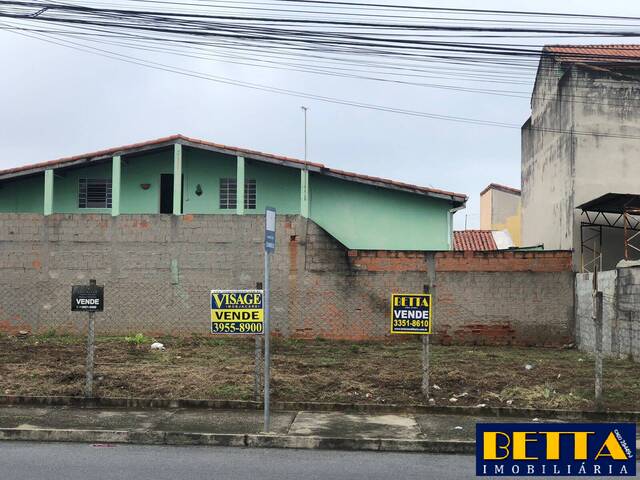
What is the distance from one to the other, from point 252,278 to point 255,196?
332cm

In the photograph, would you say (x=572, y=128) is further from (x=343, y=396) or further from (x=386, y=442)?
(x=386, y=442)

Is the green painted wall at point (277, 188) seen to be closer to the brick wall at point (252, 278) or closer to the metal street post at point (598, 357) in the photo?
the brick wall at point (252, 278)

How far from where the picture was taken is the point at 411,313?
10.9 m

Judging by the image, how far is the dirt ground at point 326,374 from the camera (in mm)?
11039

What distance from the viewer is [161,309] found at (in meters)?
18.3

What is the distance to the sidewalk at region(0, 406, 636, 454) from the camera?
880cm

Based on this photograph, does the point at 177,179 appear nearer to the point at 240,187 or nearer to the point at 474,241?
the point at 240,187

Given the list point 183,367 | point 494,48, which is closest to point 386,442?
point 183,367

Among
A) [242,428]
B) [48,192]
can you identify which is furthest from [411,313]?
[48,192]

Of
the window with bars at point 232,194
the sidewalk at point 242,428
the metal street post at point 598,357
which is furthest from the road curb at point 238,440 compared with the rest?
the window with bars at point 232,194

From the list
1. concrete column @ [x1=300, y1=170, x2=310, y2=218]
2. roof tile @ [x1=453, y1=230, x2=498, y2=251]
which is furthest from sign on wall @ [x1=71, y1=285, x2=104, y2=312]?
roof tile @ [x1=453, y1=230, x2=498, y2=251]

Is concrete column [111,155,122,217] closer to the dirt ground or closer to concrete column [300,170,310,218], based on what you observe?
the dirt ground

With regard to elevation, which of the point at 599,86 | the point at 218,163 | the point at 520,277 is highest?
the point at 599,86

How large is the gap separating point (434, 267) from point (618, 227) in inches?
218
